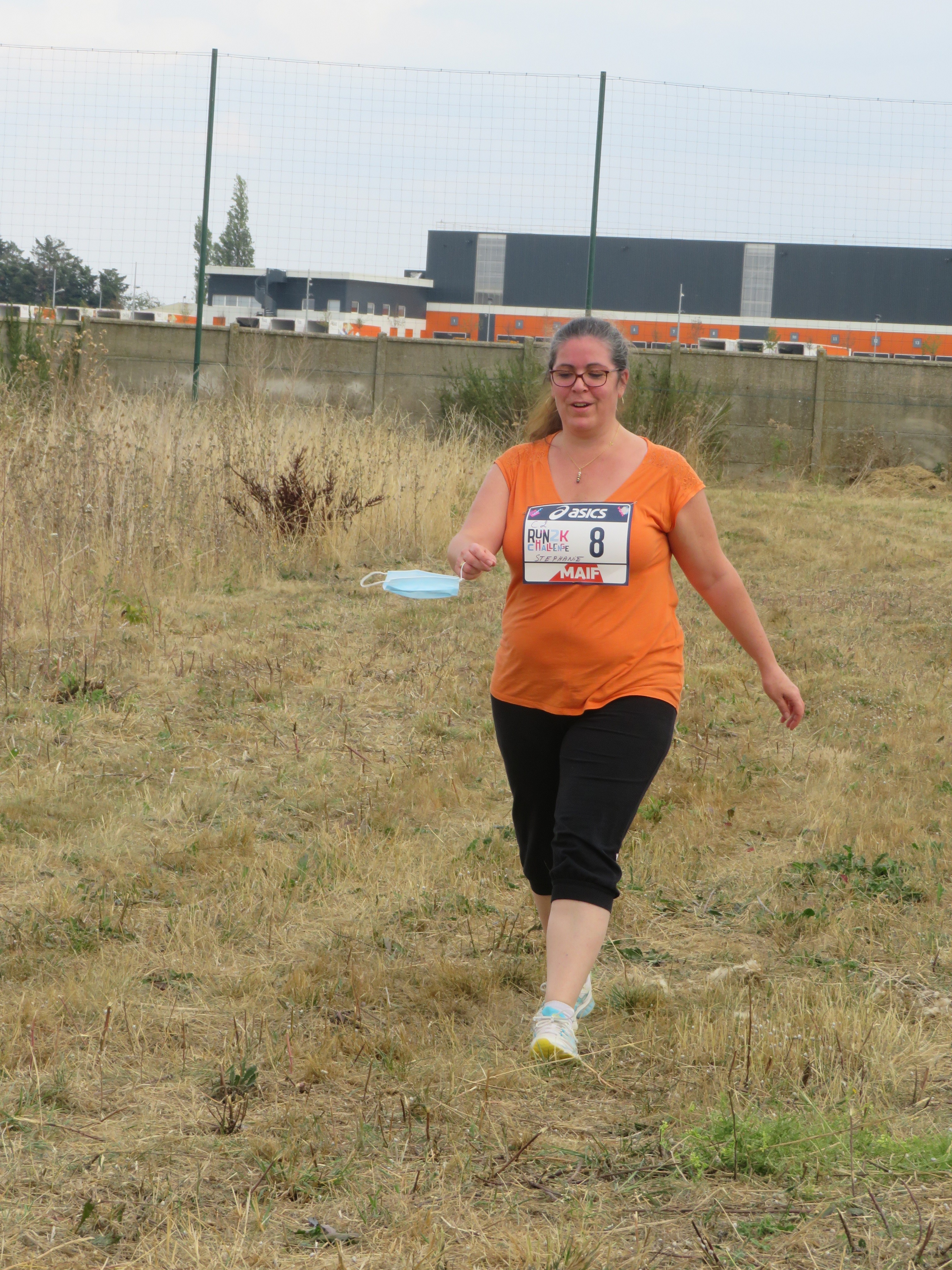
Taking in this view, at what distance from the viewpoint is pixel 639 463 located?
11.0ft

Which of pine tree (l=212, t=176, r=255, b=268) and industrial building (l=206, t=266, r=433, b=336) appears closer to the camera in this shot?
pine tree (l=212, t=176, r=255, b=268)

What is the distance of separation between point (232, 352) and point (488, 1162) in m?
16.0

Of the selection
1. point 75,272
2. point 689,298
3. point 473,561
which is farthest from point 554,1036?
point 689,298

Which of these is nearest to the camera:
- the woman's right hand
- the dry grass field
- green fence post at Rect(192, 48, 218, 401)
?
the dry grass field

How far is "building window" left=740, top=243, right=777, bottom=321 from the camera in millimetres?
54750

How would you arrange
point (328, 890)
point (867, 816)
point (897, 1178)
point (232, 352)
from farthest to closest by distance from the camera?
point (232, 352), point (867, 816), point (328, 890), point (897, 1178)

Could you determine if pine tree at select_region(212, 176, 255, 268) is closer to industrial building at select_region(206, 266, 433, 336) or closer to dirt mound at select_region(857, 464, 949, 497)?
industrial building at select_region(206, 266, 433, 336)

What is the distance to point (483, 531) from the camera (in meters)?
3.36

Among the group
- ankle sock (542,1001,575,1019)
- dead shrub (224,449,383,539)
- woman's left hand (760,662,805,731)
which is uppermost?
dead shrub (224,449,383,539)

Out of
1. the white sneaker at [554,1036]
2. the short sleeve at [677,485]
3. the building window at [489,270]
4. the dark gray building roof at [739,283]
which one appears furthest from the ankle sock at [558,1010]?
the building window at [489,270]

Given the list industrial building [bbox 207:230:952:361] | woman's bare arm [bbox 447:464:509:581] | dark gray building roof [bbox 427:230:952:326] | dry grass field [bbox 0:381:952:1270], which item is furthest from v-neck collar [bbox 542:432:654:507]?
industrial building [bbox 207:230:952:361]

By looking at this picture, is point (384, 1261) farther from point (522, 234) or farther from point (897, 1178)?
point (522, 234)

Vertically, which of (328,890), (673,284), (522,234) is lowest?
(328,890)

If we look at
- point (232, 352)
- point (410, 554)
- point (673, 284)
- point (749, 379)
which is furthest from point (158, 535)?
point (673, 284)
